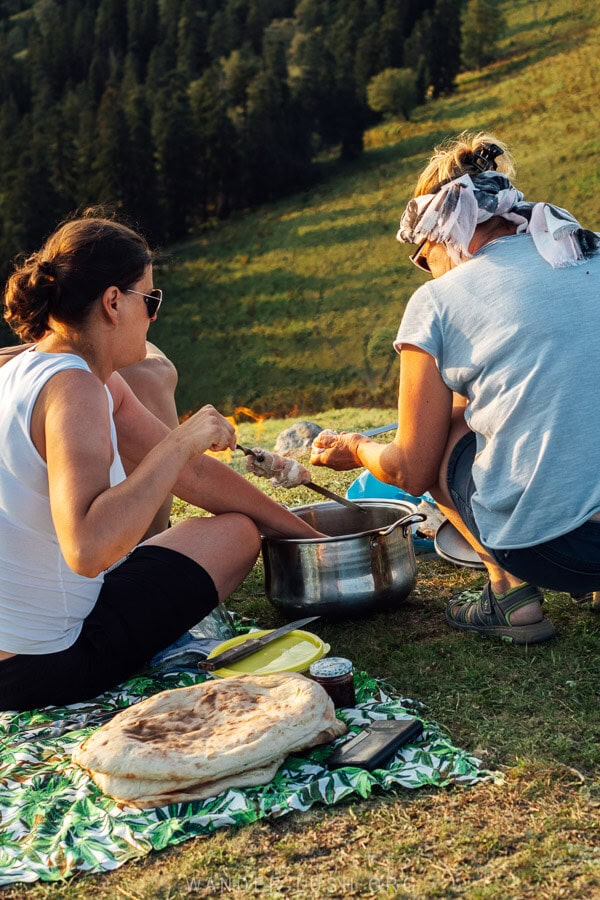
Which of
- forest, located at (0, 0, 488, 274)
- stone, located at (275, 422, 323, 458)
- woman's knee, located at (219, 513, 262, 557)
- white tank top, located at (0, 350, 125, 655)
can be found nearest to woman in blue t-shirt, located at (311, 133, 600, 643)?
woman's knee, located at (219, 513, 262, 557)

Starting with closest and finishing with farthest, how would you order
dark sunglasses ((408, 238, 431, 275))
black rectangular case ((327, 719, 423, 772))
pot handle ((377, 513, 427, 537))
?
black rectangular case ((327, 719, 423, 772)) < dark sunglasses ((408, 238, 431, 275)) < pot handle ((377, 513, 427, 537))

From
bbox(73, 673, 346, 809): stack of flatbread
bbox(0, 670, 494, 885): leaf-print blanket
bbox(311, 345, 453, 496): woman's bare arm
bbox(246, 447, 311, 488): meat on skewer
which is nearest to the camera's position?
bbox(0, 670, 494, 885): leaf-print blanket

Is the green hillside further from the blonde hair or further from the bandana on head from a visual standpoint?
the bandana on head

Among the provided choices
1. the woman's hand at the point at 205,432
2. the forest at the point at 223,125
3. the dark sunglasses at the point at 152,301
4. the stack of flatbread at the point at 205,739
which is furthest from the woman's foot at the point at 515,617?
the forest at the point at 223,125

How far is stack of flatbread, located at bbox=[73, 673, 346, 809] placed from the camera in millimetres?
2266

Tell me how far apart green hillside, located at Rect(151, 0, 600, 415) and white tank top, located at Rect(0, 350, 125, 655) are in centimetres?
1985

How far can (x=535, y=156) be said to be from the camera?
26828 mm

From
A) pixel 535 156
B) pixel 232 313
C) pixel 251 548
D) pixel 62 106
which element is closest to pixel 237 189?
pixel 232 313

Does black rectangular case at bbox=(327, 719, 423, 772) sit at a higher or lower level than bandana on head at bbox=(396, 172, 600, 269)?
lower

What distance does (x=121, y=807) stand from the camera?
2297 millimetres

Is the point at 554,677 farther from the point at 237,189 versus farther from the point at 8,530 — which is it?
the point at 237,189

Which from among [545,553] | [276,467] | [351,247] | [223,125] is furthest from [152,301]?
[223,125]

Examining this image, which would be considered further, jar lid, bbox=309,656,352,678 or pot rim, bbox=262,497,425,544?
pot rim, bbox=262,497,425,544

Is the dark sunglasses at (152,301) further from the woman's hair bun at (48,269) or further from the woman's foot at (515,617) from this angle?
the woman's foot at (515,617)
